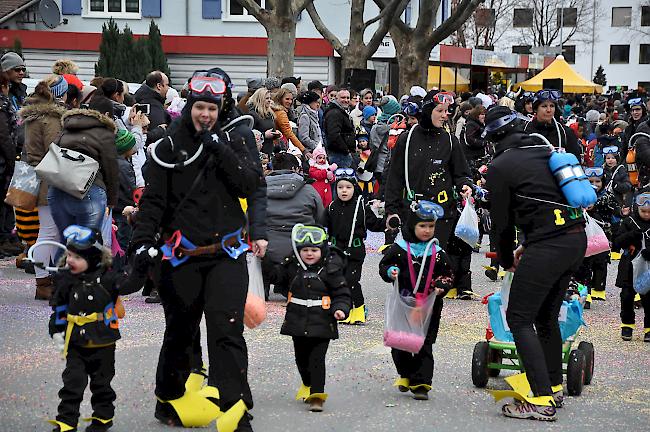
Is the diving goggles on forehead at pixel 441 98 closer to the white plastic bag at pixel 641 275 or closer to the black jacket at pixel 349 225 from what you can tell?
the black jacket at pixel 349 225

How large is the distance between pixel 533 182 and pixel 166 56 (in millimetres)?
29434

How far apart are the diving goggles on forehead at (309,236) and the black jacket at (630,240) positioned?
3.47 metres

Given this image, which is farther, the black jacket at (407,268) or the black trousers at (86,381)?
the black jacket at (407,268)

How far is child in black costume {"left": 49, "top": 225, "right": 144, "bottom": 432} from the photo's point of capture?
630 cm

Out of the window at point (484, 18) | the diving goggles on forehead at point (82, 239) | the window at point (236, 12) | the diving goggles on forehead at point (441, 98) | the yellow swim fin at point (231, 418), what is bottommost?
the yellow swim fin at point (231, 418)

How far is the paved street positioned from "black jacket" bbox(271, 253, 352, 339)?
19.6 inches

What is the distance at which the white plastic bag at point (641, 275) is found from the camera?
9492 mm

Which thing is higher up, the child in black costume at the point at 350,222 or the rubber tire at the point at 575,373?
the child in black costume at the point at 350,222

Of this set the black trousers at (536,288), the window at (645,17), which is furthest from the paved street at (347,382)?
the window at (645,17)

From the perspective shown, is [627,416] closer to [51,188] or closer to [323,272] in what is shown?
[323,272]

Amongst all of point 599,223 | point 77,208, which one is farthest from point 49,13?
point 77,208

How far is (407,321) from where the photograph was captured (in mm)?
7543

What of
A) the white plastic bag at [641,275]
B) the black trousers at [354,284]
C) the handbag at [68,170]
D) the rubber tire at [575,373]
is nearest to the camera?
the rubber tire at [575,373]

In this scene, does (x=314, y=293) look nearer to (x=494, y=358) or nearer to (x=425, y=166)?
(x=494, y=358)
